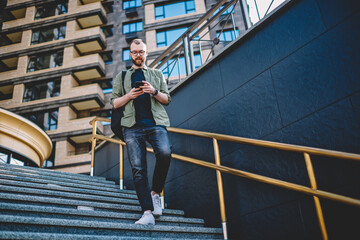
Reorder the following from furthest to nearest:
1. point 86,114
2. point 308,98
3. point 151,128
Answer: point 86,114
point 151,128
point 308,98

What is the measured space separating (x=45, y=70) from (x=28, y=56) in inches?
95.4

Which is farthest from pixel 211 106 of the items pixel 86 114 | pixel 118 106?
pixel 86 114

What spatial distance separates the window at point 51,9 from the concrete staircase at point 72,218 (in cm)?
2453

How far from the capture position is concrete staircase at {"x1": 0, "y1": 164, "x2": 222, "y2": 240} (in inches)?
75.7

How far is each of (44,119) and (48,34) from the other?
8.14 meters

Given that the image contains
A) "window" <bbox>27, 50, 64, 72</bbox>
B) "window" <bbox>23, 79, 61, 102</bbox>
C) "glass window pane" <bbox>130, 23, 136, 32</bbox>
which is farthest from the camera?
"glass window pane" <bbox>130, 23, 136, 32</bbox>

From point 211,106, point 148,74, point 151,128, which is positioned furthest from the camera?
point 211,106

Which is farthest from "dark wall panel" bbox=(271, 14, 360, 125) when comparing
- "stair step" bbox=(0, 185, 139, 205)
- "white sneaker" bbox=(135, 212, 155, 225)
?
"stair step" bbox=(0, 185, 139, 205)

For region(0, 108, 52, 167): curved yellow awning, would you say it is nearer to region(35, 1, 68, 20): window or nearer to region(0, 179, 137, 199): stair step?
region(0, 179, 137, 199): stair step

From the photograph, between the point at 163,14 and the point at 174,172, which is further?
the point at 163,14

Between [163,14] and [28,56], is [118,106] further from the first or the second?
[28,56]

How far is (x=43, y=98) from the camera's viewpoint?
72.6ft

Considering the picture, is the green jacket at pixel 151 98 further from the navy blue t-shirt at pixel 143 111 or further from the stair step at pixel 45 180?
the stair step at pixel 45 180

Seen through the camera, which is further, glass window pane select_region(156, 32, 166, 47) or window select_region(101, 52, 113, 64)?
window select_region(101, 52, 113, 64)
